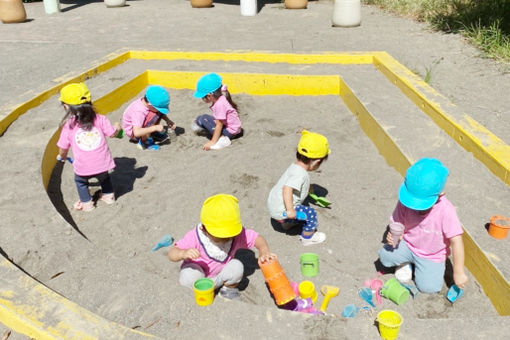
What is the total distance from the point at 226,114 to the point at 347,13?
632 centimetres

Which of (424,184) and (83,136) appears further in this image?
(83,136)

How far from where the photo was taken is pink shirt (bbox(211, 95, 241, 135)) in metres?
4.98

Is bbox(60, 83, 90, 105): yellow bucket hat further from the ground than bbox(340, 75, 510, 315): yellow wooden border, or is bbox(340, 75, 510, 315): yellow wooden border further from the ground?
bbox(60, 83, 90, 105): yellow bucket hat

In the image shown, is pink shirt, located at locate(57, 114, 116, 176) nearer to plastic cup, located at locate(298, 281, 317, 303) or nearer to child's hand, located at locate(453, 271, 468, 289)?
plastic cup, located at locate(298, 281, 317, 303)

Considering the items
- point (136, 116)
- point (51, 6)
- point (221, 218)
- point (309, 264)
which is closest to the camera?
point (221, 218)

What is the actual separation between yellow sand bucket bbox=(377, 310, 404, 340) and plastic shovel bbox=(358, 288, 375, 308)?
57cm

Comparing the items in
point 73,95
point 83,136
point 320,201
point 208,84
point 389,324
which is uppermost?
point 73,95

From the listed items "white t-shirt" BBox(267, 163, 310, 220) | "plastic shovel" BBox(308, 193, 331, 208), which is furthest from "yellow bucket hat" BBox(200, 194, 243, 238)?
"plastic shovel" BBox(308, 193, 331, 208)

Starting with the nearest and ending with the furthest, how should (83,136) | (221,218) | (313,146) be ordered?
(221,218), (313,146), (83,136)

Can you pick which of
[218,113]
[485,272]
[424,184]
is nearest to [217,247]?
[424,184]

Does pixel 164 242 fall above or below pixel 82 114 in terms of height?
below

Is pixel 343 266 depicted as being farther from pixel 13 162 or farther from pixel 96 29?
pixel 96 29

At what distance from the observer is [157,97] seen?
4.80 metres

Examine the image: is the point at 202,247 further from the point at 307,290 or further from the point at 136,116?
the point at 136,116
